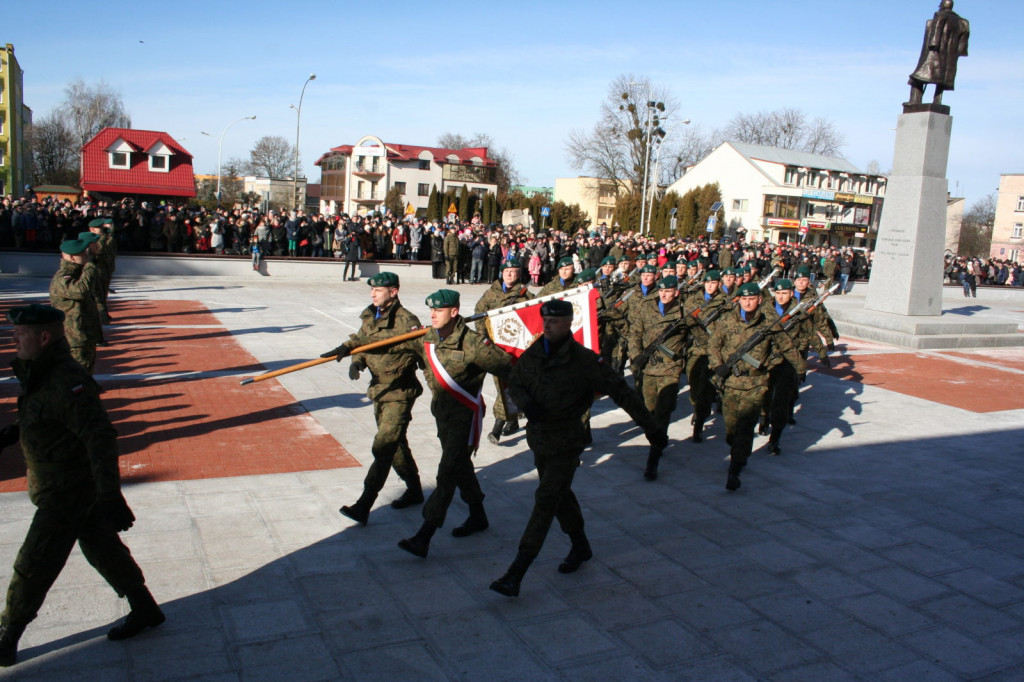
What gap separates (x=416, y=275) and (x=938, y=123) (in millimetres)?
15968

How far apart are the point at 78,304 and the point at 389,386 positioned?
14.5 ft

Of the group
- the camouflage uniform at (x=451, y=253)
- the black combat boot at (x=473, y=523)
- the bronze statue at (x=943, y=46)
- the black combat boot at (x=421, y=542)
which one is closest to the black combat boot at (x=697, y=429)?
the black combat boot at (x=473, y=523)

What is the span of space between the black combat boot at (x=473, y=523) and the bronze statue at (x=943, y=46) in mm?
16672

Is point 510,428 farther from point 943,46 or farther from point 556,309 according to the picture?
point 943,46

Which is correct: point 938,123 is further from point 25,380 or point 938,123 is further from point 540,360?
point 25,380

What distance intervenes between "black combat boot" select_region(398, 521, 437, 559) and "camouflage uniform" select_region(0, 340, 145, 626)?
2022mm

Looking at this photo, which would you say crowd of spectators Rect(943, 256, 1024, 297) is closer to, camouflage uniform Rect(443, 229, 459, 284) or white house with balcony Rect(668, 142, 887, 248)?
white house with balcony Rect(668, 142, 887, 248)

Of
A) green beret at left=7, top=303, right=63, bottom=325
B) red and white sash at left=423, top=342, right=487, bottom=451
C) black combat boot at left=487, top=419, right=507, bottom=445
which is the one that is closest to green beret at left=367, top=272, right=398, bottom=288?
red and white sash at left=423, top=342, right=487, bottom=451

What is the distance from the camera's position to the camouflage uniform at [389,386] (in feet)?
19.4

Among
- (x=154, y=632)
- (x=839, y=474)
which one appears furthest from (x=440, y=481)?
(x=839, y=474)

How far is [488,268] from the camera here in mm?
26672

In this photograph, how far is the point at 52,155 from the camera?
70750mm

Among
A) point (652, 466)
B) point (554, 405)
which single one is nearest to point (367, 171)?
point (652, 466)

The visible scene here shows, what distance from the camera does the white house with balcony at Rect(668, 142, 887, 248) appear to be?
65.3 meters
